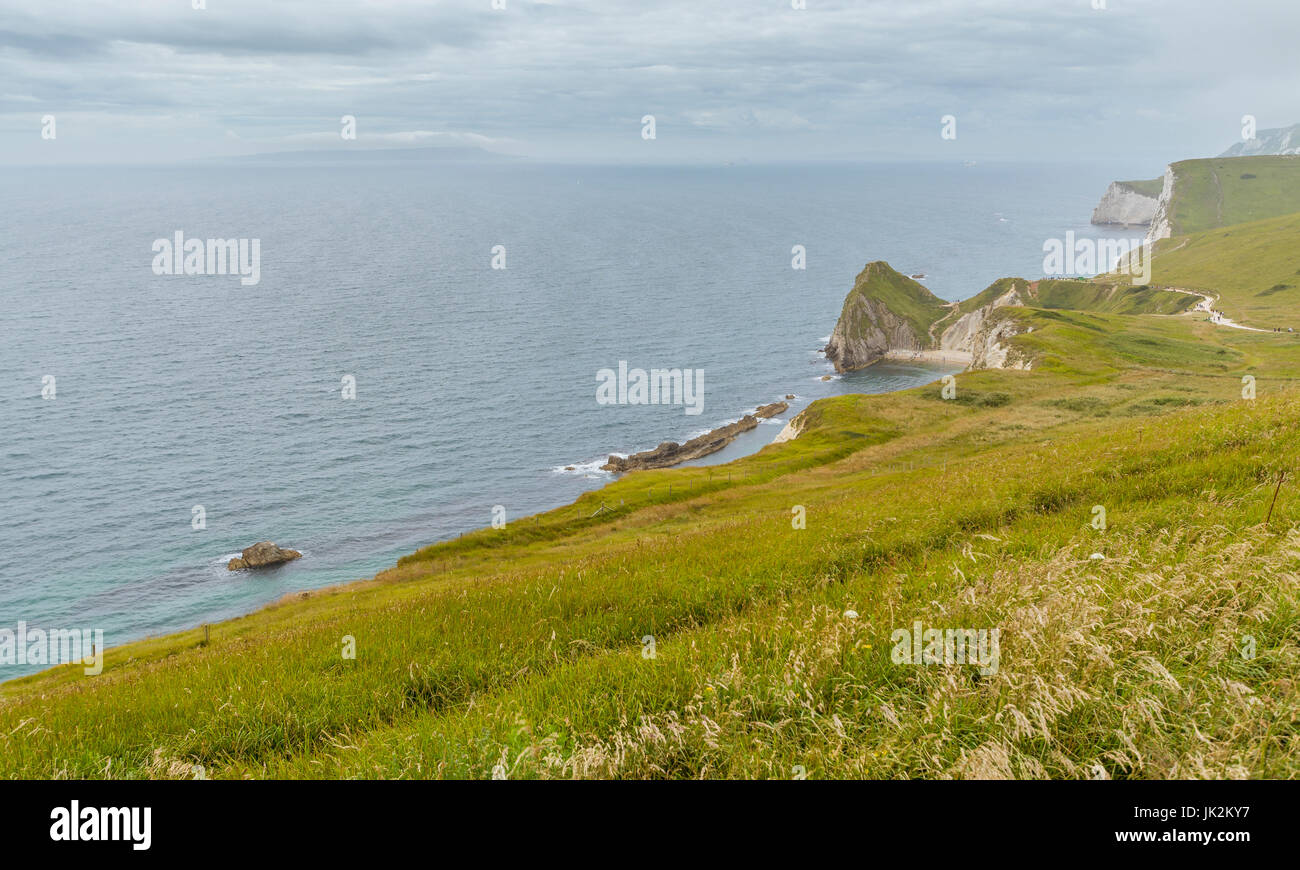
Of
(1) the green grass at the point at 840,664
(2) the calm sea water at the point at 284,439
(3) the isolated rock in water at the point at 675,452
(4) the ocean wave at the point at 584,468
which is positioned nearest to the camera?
(1) the green grass at the point at 840,664

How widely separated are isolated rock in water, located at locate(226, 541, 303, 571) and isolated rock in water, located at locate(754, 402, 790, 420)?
282 ft

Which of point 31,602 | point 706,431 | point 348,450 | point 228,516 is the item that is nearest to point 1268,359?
point 706,431

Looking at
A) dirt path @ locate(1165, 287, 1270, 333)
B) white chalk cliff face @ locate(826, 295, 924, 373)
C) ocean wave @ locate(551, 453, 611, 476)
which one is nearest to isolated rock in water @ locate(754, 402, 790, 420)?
ocean wave @ locate(551, 453, 611, 476)

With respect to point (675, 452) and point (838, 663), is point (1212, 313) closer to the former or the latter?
point (675, 452)

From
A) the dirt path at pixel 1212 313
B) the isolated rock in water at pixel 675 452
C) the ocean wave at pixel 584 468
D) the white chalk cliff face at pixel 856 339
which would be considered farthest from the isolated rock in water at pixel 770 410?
the dirt path at pixel 1212 313

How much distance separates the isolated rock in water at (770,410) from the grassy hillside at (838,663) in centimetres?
12136

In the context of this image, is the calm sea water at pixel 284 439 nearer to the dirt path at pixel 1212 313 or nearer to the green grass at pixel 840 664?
the dirt path at pixel 1212 313

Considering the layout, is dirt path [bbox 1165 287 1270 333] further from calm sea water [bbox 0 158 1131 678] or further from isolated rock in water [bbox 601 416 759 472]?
isolated rock in water [bbox 601 416 759 472]

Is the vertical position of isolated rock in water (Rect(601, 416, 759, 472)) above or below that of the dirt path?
below

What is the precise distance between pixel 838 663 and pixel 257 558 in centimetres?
9531

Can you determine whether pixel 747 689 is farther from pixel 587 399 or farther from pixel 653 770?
pixel 587 399

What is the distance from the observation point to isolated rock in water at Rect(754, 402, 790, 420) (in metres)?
146

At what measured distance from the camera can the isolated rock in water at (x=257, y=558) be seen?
9019cm
